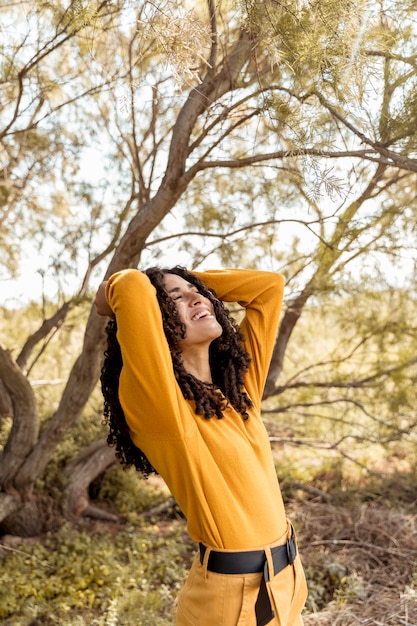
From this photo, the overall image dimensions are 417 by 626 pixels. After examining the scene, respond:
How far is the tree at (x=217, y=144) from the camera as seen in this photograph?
1.82m

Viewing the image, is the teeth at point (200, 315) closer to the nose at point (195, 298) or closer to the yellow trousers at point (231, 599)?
the nose at point (195, 298)

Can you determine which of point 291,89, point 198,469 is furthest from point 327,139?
point 198,469

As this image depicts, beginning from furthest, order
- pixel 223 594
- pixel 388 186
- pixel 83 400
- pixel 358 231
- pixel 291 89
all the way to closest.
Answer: pixel 83 400
pixel 388 186
pixel 358 231
pixel 291 89
pixel 223 594

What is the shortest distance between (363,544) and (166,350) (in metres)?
2.65

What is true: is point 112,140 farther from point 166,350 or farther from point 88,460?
point 166,350

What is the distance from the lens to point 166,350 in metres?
1.60

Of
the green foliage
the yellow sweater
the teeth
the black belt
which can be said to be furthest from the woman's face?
the green foliage

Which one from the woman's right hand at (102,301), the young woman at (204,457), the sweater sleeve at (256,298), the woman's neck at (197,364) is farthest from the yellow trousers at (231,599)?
the woman's right hand at (102,301)

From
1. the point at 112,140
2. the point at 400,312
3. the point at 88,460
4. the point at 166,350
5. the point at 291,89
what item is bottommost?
the point at 88,460

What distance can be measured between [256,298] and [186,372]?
45cm

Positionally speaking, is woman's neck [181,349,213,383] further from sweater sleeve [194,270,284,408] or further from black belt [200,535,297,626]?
black belt [200,535,297,626]

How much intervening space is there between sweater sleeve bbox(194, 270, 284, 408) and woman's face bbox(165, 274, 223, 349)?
0.18m

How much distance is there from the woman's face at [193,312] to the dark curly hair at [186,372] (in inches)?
0.8

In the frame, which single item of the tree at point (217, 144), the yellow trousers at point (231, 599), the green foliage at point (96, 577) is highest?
the tree at point (217, 144)
